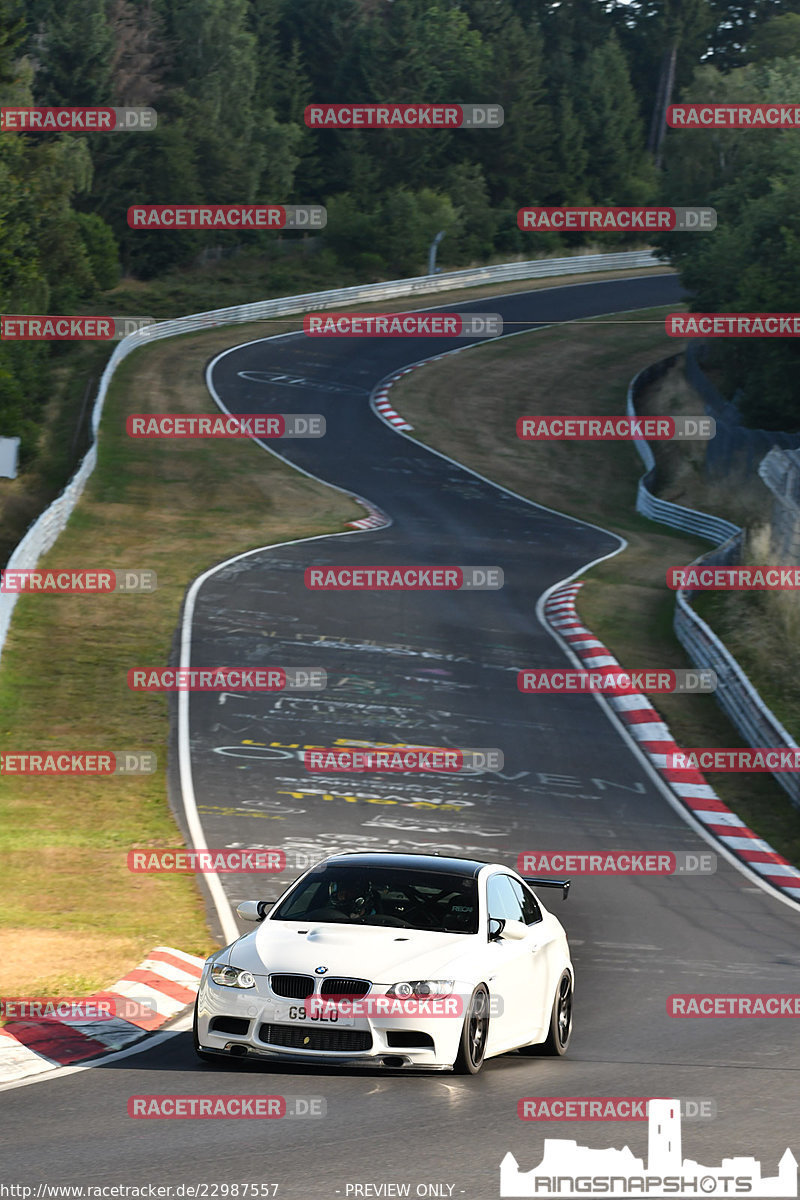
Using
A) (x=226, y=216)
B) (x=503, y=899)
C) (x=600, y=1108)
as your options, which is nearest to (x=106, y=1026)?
(x=503, y=899)

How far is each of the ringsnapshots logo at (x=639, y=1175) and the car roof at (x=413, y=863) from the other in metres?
2.80

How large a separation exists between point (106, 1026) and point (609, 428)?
151ft

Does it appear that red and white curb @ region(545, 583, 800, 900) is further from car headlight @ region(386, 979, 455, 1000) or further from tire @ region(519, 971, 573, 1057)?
car headlight @ region(386, 979, 455, 1000)

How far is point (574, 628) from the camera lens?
29469 mm

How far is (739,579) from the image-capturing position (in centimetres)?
3120

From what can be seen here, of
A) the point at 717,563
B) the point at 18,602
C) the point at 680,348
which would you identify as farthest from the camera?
the point at 680,348

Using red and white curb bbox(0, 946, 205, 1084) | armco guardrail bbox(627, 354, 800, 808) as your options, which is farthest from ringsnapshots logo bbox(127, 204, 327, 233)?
red and white curb bbox(0, 946, 205, 1084)

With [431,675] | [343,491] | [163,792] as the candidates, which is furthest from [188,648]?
[343,491]

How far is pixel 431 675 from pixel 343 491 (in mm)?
18229

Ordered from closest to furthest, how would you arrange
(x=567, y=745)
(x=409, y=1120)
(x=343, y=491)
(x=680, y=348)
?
(x=409, y=1120)
(x=567, y=745)
(x=343, y=491)
(x=680, y=348)

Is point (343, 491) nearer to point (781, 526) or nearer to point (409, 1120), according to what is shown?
point (781, 526)

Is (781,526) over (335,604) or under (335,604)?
over

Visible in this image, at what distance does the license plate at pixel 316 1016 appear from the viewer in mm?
8812

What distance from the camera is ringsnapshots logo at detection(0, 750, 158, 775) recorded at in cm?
2008
